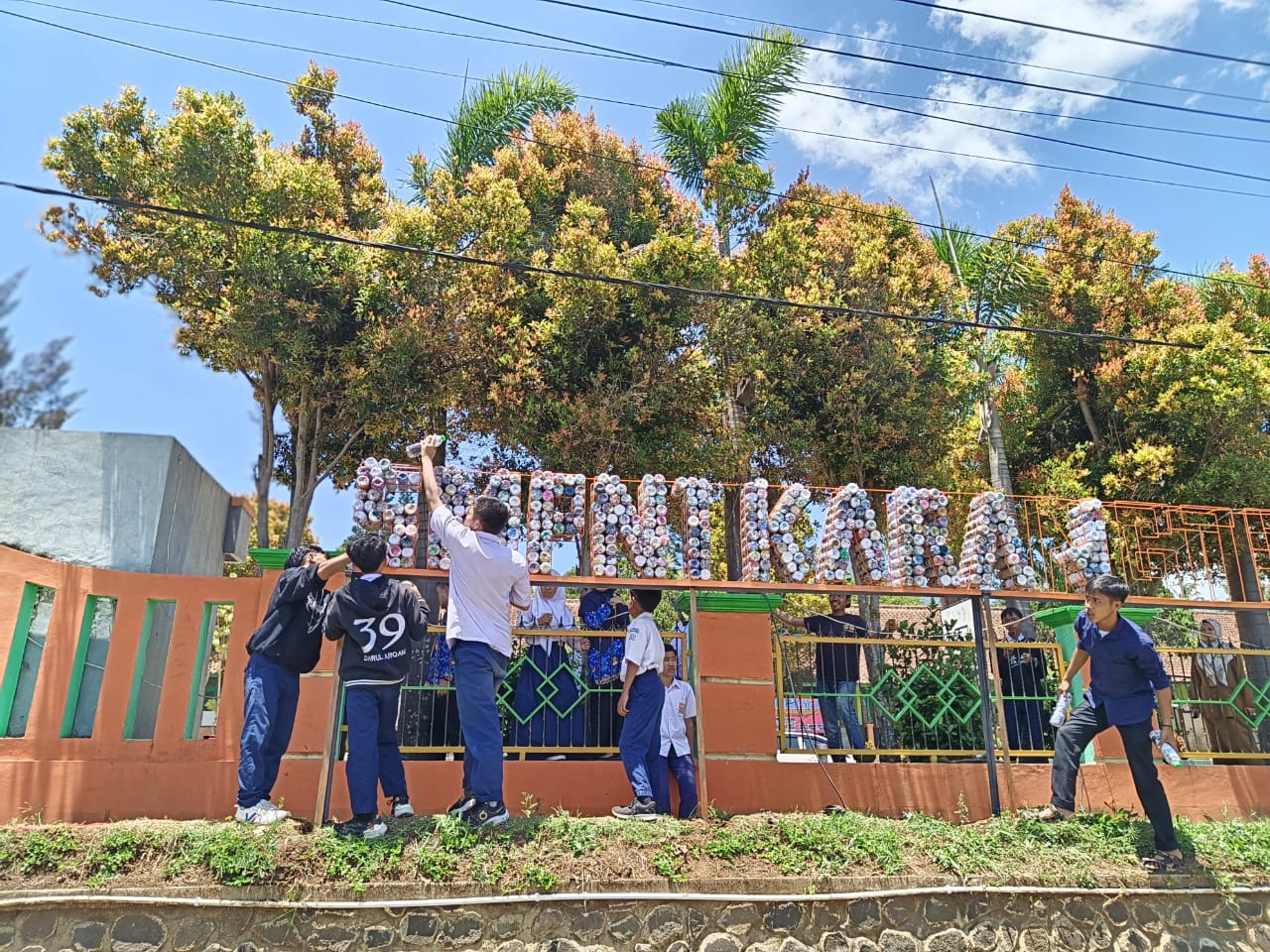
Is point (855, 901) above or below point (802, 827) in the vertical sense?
below

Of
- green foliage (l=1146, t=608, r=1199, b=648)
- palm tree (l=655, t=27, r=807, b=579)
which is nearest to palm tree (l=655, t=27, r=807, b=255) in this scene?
palm tree (l=655, t=27, r=807, b=579)

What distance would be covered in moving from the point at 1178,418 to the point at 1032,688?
858cm

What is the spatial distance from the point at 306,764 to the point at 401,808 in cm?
115

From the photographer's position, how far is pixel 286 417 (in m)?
14.0

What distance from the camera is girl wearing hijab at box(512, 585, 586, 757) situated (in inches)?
268

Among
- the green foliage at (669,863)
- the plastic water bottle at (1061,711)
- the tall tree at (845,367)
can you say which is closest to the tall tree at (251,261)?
the tall tree at (845,367)

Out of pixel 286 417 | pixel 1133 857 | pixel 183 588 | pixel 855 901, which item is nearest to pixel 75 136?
pixel 286 417

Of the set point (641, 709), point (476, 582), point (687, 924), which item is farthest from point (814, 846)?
point (476, 582)

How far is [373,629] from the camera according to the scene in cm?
554

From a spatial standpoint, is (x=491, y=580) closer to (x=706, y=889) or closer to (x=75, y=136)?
(x=706, y=889)

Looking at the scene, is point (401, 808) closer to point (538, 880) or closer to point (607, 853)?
point (538, 880)

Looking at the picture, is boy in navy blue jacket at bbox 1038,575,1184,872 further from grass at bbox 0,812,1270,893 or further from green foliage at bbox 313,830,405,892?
green foliage at bbox 313,830,405,892

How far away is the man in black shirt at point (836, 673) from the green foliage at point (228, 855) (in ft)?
14.4

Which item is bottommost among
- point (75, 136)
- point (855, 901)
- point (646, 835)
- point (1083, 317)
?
point (855, 901)
